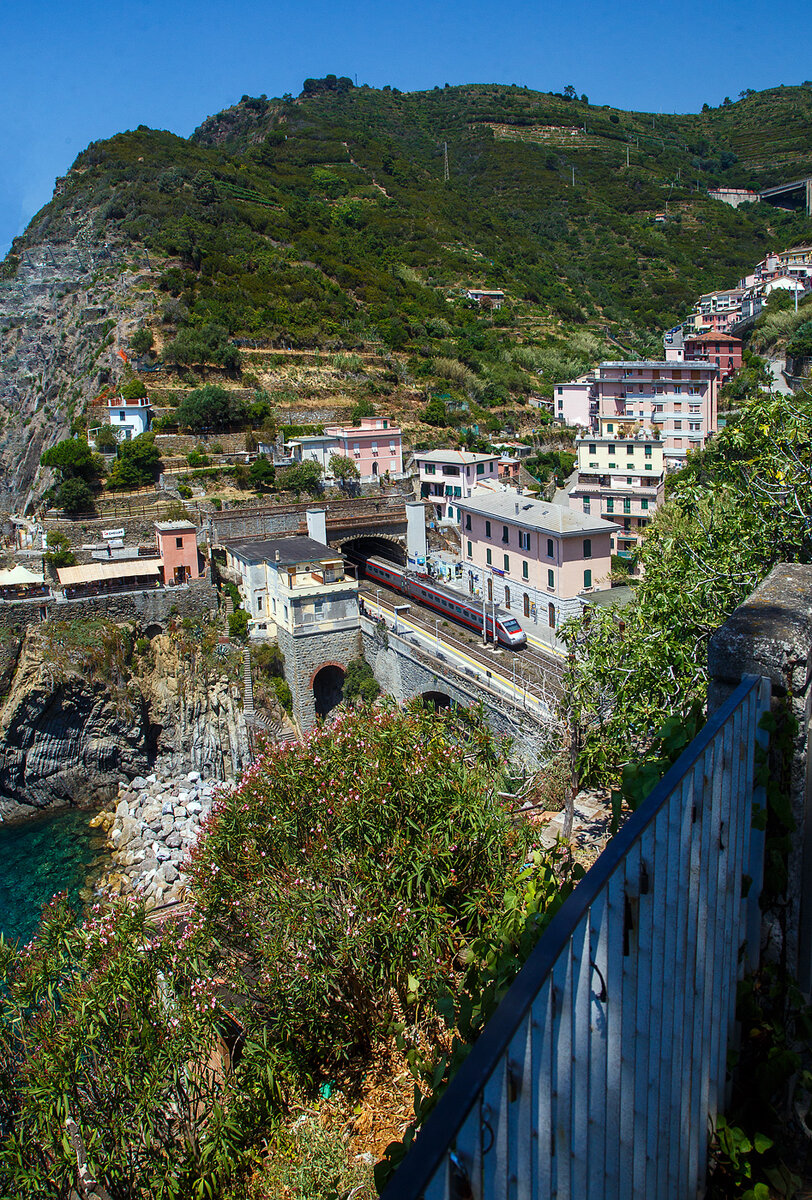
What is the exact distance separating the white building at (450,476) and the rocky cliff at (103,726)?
14769mm

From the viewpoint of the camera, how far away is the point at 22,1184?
20.6ft

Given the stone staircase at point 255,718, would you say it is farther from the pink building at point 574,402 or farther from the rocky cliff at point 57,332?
the pink building at point 574,402

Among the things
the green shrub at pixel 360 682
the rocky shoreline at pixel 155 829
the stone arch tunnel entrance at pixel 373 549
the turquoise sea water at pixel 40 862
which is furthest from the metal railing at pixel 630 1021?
the stone arch tunnel entrance at pixel 373 549

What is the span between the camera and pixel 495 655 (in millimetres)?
24359

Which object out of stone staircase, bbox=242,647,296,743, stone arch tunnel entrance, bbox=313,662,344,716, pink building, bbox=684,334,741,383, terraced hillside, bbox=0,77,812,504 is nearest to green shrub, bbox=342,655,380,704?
stone arch tunnel entrance, bbox=313,662,344,716

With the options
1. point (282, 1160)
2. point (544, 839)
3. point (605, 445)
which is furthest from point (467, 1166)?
point (605, 445)

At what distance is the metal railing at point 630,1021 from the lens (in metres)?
1.81

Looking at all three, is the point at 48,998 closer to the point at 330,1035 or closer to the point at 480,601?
the point at 330,1035

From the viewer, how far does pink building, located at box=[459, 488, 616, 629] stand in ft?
88.7

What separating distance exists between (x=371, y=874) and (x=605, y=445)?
109 ft

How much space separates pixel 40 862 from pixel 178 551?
11.9 meters

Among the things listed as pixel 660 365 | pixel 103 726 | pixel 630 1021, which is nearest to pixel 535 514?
pixel 103 726

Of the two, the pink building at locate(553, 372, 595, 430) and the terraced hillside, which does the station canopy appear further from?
the pink building at locate(553, 372, 595, 430)

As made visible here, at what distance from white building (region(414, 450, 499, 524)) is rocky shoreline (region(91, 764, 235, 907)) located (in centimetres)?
1704
